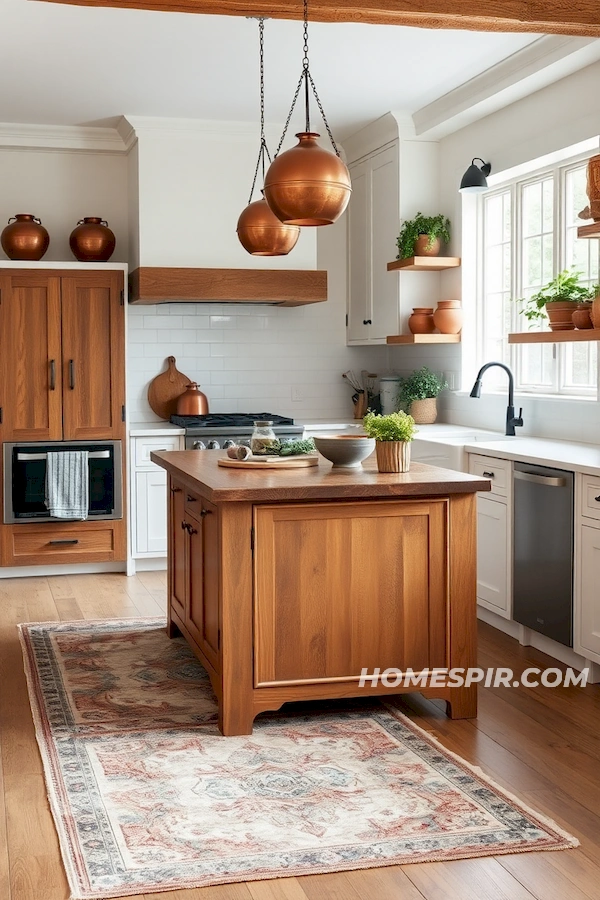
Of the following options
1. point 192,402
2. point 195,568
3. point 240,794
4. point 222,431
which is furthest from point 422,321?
point 240,794

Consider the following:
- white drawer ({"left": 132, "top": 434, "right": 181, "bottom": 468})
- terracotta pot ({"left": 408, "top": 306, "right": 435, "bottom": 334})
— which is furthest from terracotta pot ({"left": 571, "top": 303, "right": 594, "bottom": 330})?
white drawer ({"left": 132, "top": 434, "right": 181, "bottom": 468})

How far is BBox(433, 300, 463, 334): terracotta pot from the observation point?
6.41 metres

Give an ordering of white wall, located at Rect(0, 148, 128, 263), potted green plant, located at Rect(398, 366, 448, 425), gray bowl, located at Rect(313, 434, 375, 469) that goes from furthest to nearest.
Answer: white wall, located at Rect(0, 148, 128, 263)
potted green plant, located at Rect(398, 366, 448, 425)
gray bowl, located at Rect(313, 434, 375, 469)

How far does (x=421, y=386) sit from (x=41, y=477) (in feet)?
8.15

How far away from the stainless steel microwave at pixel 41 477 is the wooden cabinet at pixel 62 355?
7 centimetres

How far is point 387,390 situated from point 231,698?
3794 millimetres

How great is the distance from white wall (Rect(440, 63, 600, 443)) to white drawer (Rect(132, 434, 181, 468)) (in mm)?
1802

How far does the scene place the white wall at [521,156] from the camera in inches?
203

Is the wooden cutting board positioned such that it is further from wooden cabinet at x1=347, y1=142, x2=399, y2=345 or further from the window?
the window

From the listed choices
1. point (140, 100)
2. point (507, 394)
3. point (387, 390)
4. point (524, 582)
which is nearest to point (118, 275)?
point (140, 100)

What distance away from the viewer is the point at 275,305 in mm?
7473

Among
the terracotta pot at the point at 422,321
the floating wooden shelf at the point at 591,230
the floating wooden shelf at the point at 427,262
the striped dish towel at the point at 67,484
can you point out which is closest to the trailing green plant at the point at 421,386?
the terracotta pot at the point at 422,321

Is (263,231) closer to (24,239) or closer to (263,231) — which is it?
(263,231)

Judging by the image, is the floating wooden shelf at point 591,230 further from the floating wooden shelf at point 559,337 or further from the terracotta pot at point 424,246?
the terracotta pot at point 424,246
